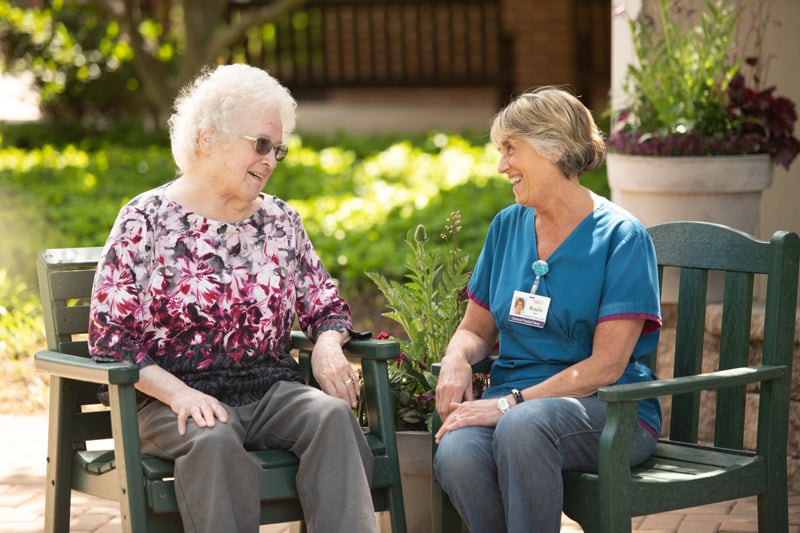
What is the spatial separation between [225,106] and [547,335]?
1.07m

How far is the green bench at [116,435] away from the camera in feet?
10.1

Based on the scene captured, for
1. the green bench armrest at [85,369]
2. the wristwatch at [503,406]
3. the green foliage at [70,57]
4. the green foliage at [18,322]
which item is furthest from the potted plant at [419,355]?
the green foliage at [70,57]

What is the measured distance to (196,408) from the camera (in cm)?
315

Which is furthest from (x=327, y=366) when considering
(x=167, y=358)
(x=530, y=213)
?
(x=530, y=213)

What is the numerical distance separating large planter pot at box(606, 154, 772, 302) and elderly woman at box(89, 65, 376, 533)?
1.71 meters

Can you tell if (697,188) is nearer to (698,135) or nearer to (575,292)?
(698,135)

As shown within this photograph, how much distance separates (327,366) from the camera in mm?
3432

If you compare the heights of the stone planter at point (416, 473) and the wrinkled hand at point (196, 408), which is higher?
the wrinkled hand at point (196, 408)

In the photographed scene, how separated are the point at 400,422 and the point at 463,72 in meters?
11.9

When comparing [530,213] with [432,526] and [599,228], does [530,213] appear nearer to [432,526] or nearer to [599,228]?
[599,228]

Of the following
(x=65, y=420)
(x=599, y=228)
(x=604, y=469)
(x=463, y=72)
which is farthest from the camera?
(x=463, y=72)

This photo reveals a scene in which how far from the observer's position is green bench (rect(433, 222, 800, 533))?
9.69ft

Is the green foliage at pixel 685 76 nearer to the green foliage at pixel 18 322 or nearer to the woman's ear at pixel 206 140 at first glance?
the woman's ear at pixel 206 140

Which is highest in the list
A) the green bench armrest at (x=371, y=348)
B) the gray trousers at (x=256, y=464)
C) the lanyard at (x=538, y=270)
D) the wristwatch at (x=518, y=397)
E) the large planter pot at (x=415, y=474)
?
the lanyard at (x=538, y=270)
